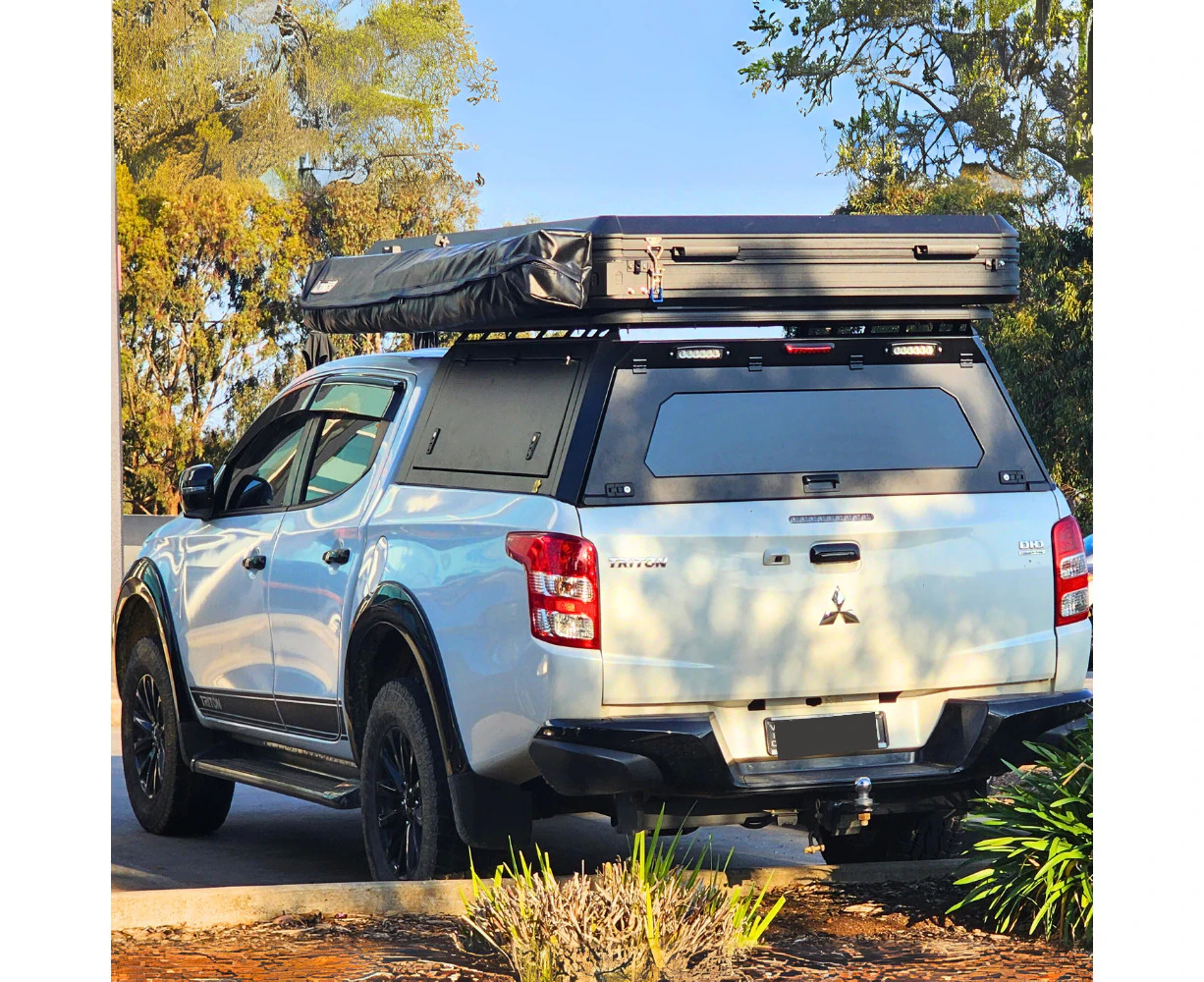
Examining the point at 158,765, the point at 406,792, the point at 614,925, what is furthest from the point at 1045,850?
the point at 158,765

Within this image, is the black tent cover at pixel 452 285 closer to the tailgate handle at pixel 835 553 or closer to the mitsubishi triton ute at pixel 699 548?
the mitsubishi triton ute at pixel 699 548

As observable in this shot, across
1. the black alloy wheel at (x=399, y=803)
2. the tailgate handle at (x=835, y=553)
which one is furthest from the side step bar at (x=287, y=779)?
the tailgate handle at (x=835, y=553)

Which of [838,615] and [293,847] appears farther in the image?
[293,847]

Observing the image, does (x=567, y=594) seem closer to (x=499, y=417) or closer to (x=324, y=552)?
(x=499, y=417)

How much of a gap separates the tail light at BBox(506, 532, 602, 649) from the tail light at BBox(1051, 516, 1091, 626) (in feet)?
5.33

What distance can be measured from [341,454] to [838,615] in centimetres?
233

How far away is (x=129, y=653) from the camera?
8375 millimetres

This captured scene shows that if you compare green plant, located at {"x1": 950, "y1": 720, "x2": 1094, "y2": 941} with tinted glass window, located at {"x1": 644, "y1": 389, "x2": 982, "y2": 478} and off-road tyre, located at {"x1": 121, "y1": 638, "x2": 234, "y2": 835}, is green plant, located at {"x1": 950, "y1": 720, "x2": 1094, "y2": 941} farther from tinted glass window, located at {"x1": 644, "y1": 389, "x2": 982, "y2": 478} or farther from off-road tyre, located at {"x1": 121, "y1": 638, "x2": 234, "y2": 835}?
off-road tyre, located at {"x1": 121, "y1": 638, "x2": 234, "y2": 835}

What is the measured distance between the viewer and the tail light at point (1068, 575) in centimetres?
587

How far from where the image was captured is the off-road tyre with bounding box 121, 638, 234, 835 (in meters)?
7.95

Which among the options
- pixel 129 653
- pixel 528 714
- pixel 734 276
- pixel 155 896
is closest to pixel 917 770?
pixel 528 714

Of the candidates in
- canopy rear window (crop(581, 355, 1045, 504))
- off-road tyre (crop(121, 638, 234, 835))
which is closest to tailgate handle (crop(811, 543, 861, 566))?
canopy rear window (crop(581, 355, 1045, 504))

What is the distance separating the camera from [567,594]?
5.33 m

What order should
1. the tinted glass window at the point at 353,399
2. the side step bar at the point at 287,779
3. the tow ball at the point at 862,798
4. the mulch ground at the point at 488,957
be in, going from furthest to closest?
1. the tinted glass window at the point at 353,399
2. the side step bar at the point at 287,779
3. the tow ball at the point at 862,798
4. the mulch ground at the point at 488,957
